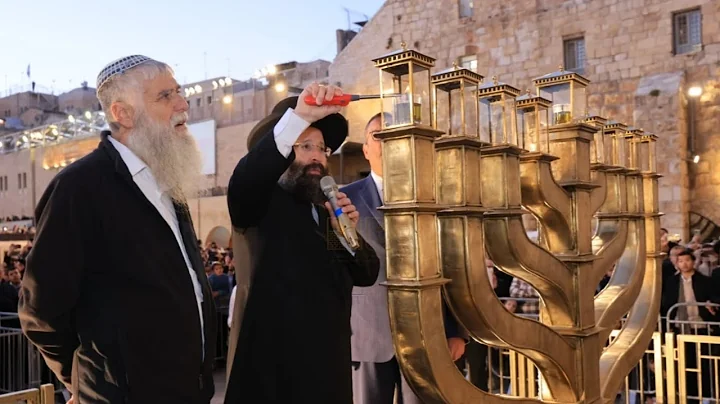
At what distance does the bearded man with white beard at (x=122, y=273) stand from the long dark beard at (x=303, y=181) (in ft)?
1.18

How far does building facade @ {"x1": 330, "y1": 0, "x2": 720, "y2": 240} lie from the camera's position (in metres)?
12.7

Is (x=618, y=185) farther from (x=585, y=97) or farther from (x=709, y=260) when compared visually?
(x=709, y=260)

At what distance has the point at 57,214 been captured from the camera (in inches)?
65.9

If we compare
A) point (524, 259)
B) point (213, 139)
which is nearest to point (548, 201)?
point (524, 259)

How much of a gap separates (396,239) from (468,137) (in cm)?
41

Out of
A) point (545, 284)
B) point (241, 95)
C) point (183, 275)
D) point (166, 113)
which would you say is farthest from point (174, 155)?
point (241, 95)

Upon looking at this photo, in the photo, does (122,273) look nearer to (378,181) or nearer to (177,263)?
(177,263)

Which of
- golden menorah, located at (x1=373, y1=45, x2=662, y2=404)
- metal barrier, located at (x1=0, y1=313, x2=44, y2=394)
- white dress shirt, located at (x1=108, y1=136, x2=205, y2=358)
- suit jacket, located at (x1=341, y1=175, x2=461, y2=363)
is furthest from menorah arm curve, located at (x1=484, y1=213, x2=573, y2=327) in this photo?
metal barrier, located at (x1=0, y1=313, x2=44, y2=394)

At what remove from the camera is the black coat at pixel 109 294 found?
1652mm

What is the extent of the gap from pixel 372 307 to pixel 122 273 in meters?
1.27

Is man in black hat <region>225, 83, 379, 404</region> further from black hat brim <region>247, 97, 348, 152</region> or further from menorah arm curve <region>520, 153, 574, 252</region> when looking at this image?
menorah arm curve <region>520, 153, 574, 252</region>

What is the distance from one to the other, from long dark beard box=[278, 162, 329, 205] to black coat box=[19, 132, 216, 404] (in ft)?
1.34

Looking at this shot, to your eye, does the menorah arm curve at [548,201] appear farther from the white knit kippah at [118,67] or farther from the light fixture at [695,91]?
→ the light fixture at [695,91]

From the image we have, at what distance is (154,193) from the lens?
1.86 m
